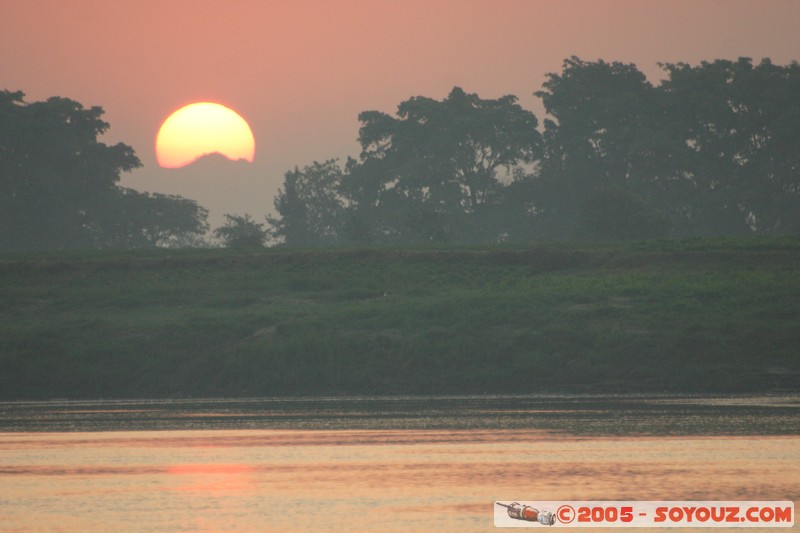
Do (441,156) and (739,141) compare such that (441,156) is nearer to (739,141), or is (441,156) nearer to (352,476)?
(739,141)

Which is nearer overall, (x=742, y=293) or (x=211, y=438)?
(x=211, y=438)

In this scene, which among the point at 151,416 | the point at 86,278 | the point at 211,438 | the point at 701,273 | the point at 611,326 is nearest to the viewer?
the point at 211,438

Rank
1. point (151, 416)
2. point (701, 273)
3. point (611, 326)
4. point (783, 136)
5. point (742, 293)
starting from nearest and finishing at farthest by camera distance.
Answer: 1. point (151, 416)
2. point (611, 326)
3. point (742, 293)
4. point (701, 273)
5. point (783, 136)

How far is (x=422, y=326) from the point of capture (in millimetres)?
53781

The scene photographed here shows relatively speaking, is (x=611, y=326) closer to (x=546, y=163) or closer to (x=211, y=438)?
(x=211, y=438)

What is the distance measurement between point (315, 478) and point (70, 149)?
109 meters

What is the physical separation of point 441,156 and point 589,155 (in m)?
12.9

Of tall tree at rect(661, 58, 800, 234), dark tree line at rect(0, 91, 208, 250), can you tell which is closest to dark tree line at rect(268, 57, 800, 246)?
tall tree at rect(661, 58, 800, 234)

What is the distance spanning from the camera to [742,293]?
55.8m

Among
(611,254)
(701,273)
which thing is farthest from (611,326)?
(611,254)

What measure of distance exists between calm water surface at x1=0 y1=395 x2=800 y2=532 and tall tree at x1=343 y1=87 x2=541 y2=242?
9787cm

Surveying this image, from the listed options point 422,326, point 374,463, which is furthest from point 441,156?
point 374,463

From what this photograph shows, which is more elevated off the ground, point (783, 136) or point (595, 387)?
point (783, 136)

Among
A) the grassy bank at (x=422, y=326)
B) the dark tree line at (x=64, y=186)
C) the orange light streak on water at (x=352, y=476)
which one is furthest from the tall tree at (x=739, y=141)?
the orange light streak on water at (x=352, y=476)
